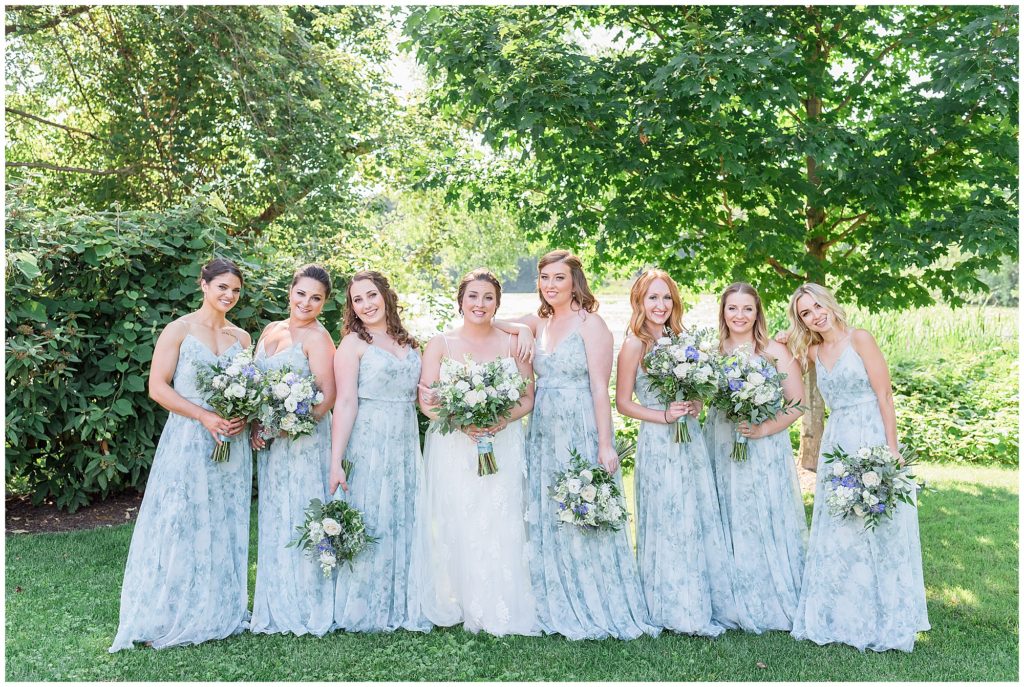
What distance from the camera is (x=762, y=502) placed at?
5195 millimetres

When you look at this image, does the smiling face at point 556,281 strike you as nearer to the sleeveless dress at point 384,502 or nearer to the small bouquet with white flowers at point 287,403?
the sleeveless dress at point 384,502

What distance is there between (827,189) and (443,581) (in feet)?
17.4

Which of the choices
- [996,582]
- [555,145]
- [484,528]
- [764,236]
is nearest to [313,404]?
[484,528]

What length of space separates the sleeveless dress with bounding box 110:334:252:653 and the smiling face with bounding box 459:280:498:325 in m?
1.53

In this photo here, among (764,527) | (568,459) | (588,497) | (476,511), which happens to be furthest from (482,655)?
(764,527)

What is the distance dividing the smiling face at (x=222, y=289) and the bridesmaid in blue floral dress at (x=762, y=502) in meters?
3.17

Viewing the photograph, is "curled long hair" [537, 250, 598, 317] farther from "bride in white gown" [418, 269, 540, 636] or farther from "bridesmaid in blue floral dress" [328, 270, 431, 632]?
"bridesmaid in blue floral dress" [328, 270, 431, 632]

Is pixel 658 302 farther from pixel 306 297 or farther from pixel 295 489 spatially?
pixel 295 489

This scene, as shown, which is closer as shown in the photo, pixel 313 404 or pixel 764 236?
pixel 313 404

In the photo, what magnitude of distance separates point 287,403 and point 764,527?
3073mm

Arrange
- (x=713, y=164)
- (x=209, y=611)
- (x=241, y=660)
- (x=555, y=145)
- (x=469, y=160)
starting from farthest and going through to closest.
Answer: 1. (x=469, y=160)
2. (x=713, y=164)
3. (x=555, y=145)
4. (x=209, y=611)
5. (x=241, y=660)

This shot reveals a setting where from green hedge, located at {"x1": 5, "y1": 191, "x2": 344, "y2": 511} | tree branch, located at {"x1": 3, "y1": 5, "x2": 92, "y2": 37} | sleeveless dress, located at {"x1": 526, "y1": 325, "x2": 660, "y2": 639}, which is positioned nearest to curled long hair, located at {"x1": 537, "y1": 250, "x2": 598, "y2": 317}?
sleeveless dress, located at {"x1": 526, "y1": 325, "x2": 660, "y2": 639}

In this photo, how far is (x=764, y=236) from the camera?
737cm

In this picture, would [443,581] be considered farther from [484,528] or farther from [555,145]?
[555,145]
